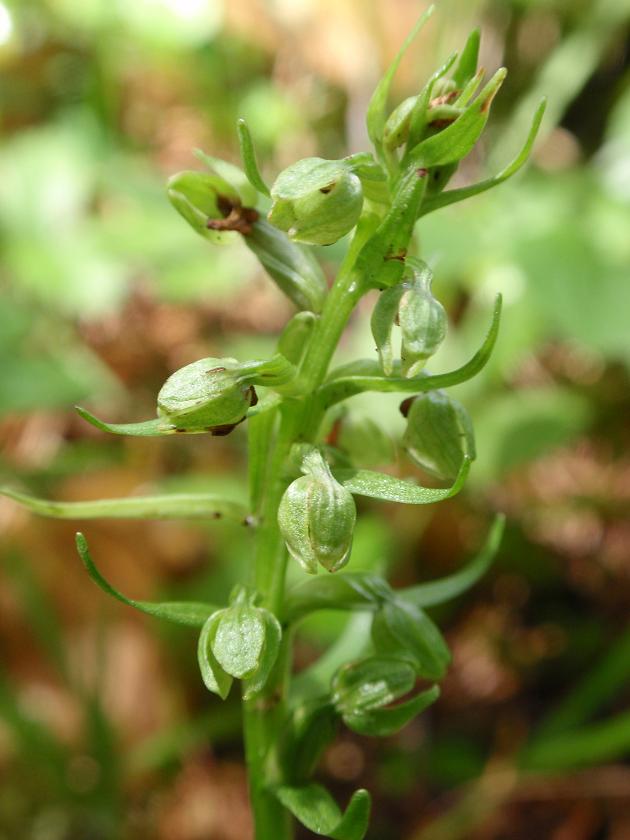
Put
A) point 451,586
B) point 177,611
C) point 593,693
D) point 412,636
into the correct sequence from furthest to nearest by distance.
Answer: point 593,693
point 451,586
point 412,636
point 177,611

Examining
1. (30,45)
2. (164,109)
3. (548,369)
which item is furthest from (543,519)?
(30,45)

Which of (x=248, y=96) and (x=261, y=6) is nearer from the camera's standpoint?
(x=248, y=96)

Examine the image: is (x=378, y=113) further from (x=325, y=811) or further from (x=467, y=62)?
(x=325, y=811)

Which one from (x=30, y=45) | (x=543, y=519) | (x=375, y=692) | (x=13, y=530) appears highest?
(x=30, y=45)

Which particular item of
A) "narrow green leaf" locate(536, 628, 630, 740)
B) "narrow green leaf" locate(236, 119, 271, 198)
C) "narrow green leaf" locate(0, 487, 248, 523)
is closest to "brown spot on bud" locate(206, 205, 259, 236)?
"narrow green leaf" locate(236, 119, 271, 198)

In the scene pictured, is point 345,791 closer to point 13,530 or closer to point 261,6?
point 13,530

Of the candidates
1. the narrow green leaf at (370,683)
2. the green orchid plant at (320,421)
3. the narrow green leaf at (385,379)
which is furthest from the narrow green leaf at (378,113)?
the narrow green leaf at (370,683)

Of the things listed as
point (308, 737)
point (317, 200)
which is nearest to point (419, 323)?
point (317, 200)
